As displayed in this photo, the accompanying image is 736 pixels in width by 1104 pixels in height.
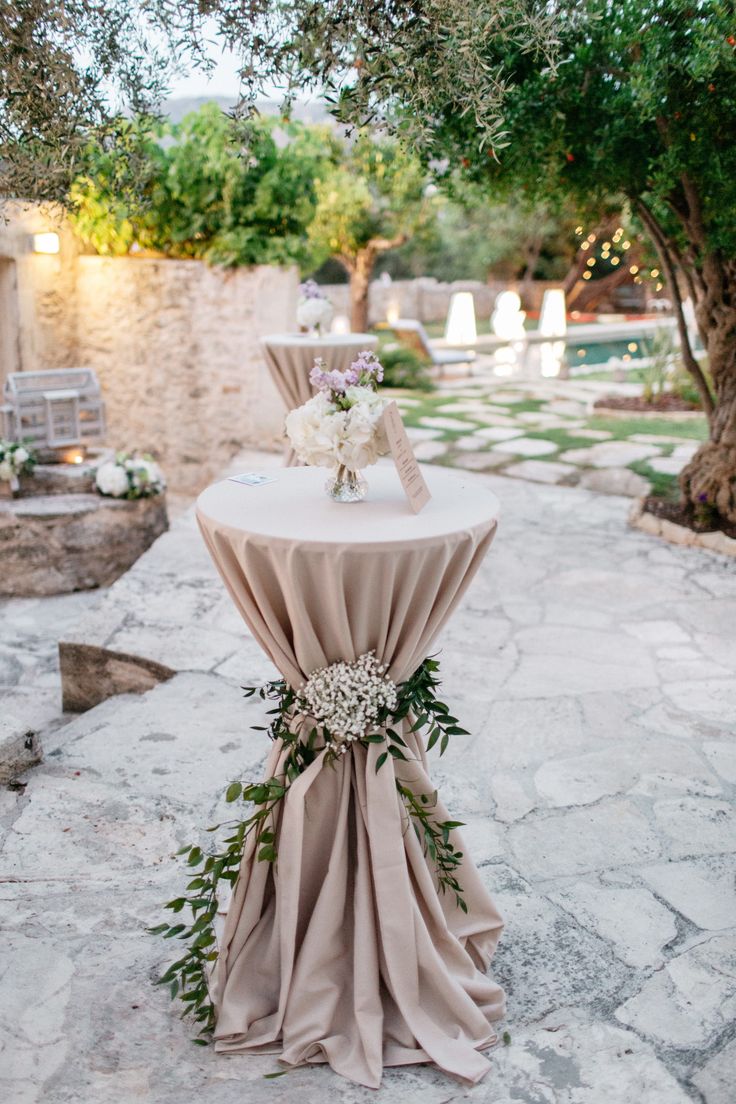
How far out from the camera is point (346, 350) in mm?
6164

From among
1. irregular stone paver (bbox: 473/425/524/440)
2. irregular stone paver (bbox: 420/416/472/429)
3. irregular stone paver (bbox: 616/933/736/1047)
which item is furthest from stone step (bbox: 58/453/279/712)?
irregular stone paver (bbox: 420/416/472/429)

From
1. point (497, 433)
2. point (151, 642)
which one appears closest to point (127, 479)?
point (151, 642)

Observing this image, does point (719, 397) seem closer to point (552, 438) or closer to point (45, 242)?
point (552, 438)

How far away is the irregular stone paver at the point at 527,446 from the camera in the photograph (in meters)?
8.75

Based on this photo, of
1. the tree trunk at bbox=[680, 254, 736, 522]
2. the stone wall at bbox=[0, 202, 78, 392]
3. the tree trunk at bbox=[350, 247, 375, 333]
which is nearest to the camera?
the tree trunk at bbox=[680, 254, 736, 522]

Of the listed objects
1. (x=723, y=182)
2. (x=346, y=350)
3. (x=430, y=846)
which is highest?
(x=723, y=182)

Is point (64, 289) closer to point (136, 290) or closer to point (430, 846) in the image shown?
point (136, 290)

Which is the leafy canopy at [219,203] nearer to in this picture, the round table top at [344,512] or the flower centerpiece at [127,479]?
the flower centerpiece at [127,479]

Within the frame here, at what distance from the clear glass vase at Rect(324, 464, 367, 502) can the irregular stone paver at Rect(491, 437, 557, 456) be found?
6.20 metres

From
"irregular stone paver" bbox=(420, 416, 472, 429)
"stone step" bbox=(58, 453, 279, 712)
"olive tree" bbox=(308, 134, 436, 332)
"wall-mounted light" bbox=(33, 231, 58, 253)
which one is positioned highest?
"olive tree" bbox=(308, 134, 436, 332)

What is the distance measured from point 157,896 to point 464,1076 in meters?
1.11

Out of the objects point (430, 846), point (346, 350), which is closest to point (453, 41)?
point (430, 846)

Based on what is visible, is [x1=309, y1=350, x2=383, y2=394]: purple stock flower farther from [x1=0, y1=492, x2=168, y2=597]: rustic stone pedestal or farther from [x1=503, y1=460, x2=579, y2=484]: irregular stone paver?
[x1=503, y1=460, x2=579, y2=484]: irregular stone paver

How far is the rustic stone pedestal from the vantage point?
673 cm
